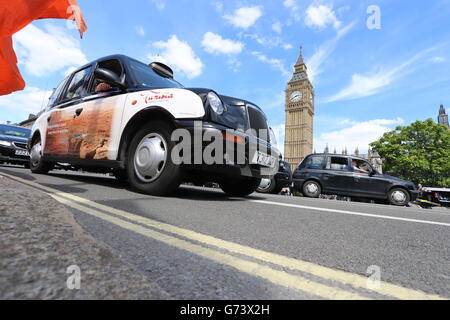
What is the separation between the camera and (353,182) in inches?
324

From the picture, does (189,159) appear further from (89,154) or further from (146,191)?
(89,154)

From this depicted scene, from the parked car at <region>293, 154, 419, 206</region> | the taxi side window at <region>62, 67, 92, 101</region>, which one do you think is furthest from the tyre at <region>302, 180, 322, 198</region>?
the taxi side window at <region>62, 67, 92, 101</region>

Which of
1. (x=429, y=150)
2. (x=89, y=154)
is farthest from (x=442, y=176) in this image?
(x=89, y=154)

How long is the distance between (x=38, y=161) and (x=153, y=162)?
3557mm

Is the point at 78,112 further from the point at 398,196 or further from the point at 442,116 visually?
the point at 442,116

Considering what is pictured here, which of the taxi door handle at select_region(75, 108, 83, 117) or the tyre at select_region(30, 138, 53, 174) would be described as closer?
the taxi door handle at select_region(75, 108, 83, 117)

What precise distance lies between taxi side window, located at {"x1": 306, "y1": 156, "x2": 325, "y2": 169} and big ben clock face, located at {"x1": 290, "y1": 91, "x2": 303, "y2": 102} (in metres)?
66.1

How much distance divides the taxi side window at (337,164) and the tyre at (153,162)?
728 cm

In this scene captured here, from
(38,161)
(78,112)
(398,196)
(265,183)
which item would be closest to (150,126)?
(78,112)

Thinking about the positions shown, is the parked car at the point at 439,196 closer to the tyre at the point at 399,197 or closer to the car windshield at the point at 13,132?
the tyre at the point at 399,197

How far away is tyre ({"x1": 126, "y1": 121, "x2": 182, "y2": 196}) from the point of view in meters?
2.56

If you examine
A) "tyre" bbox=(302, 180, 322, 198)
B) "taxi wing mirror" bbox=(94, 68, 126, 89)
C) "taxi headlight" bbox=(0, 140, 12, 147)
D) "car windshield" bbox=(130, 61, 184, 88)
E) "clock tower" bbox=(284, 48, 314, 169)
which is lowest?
"tyre" bbox=(302, 180, 322, 198)

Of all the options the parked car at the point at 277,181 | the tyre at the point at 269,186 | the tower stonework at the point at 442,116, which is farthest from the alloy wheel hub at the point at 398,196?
the tower stonework at the point at 442,116

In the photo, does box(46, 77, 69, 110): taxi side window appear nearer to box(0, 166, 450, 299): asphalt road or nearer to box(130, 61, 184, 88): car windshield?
box(130, 61, 184, 88): car windshield
